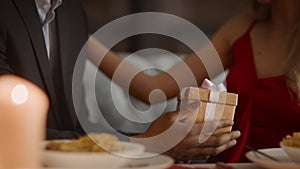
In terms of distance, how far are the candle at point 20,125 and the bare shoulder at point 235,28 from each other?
4.24ft

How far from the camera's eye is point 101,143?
0.73 m

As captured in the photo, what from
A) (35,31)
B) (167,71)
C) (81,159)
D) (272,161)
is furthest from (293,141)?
(167,71)

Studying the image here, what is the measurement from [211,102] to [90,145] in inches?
16.9

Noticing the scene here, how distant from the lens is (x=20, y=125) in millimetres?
449

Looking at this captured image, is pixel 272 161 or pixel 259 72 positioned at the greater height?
pixel 259 72

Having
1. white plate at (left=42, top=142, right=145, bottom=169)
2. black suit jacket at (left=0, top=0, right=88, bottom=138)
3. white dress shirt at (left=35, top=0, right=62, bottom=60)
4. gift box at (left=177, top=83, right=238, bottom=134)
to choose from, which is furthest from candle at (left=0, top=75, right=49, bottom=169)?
white dress shirt at (left=35, top=0, right=62, bottom=60)

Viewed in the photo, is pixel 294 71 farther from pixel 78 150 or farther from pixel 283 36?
pixel 78 150

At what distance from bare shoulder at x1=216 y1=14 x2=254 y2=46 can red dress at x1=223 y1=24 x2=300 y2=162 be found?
182 mm

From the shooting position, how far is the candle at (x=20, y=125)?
0.45m

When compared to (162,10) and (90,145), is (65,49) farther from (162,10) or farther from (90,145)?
(162,10)

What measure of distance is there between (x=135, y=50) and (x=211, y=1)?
0.94 m

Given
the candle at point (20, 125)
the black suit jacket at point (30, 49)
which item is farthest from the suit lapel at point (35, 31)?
the candle at point (20, 125)

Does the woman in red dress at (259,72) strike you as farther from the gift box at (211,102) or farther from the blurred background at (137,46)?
the gift box at (211,102)

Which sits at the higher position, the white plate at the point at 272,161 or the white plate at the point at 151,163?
the white plate at the point at 151,163
